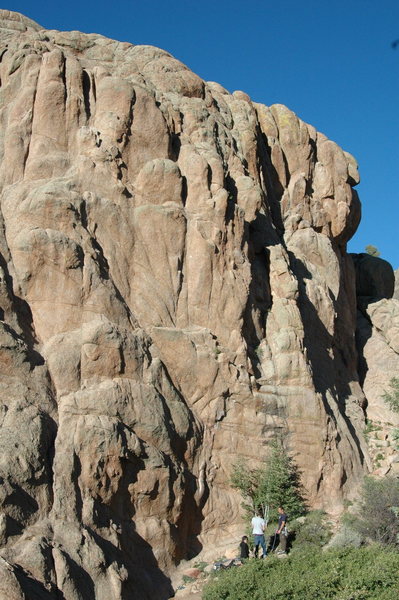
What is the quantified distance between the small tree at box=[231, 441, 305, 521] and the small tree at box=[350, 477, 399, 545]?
2.10 m

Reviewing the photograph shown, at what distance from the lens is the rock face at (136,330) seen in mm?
18000

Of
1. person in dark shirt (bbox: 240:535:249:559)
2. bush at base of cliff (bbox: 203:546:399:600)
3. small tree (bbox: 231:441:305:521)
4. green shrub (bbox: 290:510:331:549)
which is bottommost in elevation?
bush at base of cliff (bbox: 203:546:399:600)

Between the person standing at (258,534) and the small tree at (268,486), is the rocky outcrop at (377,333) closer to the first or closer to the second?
the small tree at (268,486)

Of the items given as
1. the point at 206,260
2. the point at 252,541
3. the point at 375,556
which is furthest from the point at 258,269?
the point at 375,556

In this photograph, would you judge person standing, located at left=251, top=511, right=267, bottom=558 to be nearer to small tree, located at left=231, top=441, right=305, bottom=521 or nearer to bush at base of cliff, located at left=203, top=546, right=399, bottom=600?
small tree, located at left=231, top=441, right=305, bottom=521

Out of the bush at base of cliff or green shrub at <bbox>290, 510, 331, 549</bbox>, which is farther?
green shrub at <bbox>290, 510, 331, 549</bbox>

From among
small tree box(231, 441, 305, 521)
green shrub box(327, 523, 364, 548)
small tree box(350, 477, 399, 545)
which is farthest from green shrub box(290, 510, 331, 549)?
small tree box(350, 477, 399, 545)

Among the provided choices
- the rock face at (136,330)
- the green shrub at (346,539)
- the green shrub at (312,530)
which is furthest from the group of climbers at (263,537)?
the rock face at (136,330)

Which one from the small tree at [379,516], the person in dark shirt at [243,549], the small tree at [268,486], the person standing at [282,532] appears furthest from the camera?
the small tree at [268,486]

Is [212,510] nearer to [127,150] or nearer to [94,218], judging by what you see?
[94,218]

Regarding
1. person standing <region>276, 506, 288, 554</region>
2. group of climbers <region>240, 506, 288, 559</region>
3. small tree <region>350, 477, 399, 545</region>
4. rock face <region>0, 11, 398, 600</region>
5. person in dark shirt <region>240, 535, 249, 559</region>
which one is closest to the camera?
rock face <region>0, 11, 398, 600</region>

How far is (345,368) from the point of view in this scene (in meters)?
32.9

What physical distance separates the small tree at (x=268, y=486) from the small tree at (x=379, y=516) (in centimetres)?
210

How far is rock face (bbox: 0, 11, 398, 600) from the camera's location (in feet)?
59.1
